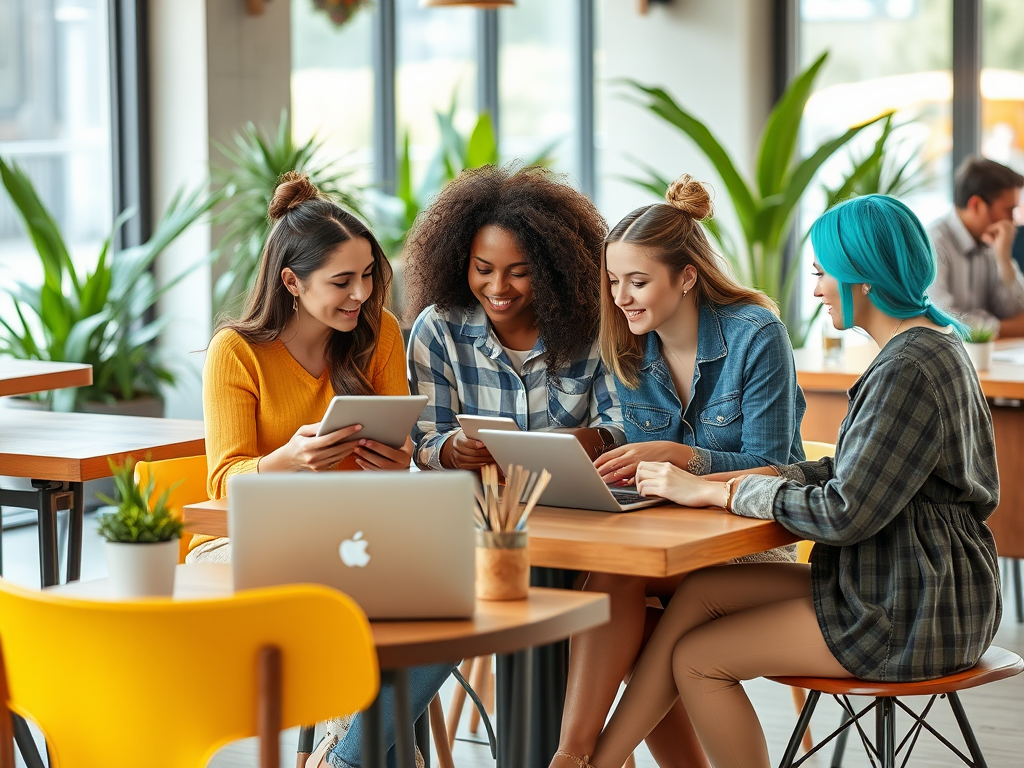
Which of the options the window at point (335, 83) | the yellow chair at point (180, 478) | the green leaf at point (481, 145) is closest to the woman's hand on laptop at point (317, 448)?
the yellow chair at point (180, 478)

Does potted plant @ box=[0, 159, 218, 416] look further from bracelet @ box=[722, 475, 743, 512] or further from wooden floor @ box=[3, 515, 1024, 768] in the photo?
bracelet @ box=[722, 475, 743, 512]

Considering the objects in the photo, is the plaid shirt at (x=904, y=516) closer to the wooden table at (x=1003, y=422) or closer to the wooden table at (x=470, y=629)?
the wooden table at (x=470, y=629)

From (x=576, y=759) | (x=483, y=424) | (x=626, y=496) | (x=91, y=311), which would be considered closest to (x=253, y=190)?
(x=91, y=311)

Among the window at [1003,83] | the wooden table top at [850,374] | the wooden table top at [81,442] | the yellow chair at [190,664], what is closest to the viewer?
the yellow chair at [190,664]

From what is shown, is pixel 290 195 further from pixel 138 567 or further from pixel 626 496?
pixel 138 567

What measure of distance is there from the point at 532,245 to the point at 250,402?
60 cm

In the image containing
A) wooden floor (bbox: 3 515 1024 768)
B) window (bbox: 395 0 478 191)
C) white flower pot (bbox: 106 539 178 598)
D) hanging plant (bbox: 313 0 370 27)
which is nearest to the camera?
white flower pot (bbox: 106 539 178 598)

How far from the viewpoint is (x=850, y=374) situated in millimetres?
3809

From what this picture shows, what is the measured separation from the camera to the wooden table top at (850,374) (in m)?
3.57

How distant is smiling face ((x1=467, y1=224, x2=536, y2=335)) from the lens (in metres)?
2.57

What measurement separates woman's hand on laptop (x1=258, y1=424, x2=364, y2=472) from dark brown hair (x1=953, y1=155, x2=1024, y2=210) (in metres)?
3.22

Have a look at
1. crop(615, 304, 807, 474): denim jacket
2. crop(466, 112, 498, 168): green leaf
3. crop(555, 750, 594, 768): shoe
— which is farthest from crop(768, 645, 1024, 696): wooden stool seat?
crop(466, 112, 498, 168): green leaf

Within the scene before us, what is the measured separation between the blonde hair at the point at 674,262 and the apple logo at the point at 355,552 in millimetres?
1053

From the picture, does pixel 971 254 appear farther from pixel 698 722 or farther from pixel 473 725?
pixel 698 722
